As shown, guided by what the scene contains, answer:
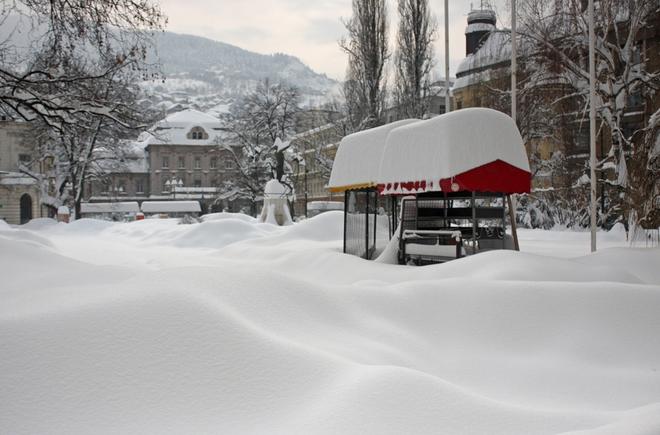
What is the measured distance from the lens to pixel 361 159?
16.9 metres

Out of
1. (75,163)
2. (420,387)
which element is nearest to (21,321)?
(420,387)

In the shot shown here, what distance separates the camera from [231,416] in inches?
179

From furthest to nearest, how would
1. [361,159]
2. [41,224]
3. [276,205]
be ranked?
[41,224] → [276,205] → [361,159]

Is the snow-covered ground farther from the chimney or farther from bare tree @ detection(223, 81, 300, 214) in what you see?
the chimney

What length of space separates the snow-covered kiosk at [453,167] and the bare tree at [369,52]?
868 inches

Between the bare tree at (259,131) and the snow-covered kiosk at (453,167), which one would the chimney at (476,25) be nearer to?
the bare tree at (259,131)

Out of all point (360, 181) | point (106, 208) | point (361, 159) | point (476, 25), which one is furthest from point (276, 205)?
point (106, 208)

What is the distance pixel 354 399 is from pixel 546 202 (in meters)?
32.3

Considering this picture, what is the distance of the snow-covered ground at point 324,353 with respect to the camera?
176 inches

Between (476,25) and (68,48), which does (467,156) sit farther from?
(476,25)

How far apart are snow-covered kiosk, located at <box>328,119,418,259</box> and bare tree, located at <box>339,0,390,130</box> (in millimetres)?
19920

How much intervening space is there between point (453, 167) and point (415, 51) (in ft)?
84.3

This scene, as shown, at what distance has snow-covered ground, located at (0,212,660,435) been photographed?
4.46 m

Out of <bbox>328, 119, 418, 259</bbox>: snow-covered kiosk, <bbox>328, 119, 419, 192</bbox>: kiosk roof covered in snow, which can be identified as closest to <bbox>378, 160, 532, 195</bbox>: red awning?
<bbox>328, 119, 419, 192</bbox>: kiosk roof covered in snow
